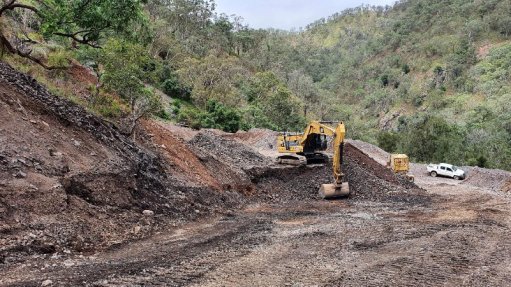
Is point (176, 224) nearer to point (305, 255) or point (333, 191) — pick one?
point (305, 255)

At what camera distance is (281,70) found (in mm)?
89250

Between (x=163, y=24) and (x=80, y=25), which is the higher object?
(x=163, y=24)

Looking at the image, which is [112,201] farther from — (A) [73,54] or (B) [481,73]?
(B) [481,73]

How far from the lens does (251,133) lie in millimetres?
36344

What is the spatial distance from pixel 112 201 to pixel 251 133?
993 inches

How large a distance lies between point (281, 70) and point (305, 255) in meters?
81.2

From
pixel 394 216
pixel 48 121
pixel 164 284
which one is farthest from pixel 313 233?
pixel 48 121

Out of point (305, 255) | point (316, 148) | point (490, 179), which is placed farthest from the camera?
point (490, 179)

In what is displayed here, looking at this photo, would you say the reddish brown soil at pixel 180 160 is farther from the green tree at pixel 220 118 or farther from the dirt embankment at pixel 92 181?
the green tree at pixel 220 118

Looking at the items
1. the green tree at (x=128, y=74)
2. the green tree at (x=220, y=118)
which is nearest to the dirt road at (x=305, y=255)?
the green tree at (x=128, y=74)

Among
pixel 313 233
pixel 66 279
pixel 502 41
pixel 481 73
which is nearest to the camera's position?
pixel 66 279

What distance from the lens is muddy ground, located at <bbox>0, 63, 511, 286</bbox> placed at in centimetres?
823

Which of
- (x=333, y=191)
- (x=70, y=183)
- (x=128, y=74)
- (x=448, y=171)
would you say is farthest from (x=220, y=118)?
(x=70, y=183)

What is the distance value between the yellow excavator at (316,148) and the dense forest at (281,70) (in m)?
6.79
